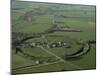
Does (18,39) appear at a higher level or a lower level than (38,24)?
lower

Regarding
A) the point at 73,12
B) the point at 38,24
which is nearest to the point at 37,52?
the point at 38,24

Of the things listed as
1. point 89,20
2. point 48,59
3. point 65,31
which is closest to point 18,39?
point 48,59

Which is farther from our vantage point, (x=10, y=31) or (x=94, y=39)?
(x=94, y=39)

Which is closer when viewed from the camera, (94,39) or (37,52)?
(37,52)

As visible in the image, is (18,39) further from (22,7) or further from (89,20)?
(89,20)

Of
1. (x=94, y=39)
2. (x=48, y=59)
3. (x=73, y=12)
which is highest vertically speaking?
(x=73, y=12)

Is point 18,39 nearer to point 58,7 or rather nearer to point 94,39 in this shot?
point 58,7
